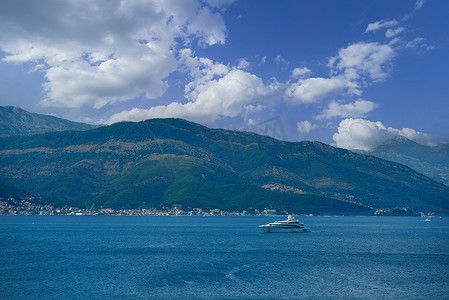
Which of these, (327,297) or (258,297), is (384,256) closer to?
(327,297)

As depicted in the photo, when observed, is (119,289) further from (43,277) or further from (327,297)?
(327,297)

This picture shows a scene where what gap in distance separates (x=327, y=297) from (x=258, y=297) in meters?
11.8

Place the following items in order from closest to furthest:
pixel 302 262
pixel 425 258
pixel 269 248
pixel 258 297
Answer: pixel 258 297 → pixel 302 262 → pixel 425 258 → pixel 269 248

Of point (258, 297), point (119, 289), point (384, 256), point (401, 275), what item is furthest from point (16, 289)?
point (384, 256)

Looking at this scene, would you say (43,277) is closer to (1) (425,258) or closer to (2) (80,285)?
(2) (80,285)

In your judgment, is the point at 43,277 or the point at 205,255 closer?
the point at 43,277

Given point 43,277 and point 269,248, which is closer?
point 43,277

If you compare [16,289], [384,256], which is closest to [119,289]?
[16,289]

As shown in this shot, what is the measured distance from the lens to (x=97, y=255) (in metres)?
113

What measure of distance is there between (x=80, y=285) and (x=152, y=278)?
46.4 feet

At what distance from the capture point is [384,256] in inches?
4525

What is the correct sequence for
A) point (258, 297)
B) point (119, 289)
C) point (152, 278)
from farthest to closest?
point (152, 278) < point (119, 289) < point (258, 297)

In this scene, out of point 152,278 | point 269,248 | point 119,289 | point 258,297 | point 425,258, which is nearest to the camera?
point 258,297

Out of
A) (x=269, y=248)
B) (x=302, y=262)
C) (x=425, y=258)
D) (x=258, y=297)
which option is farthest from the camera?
(x=269, y=248)
